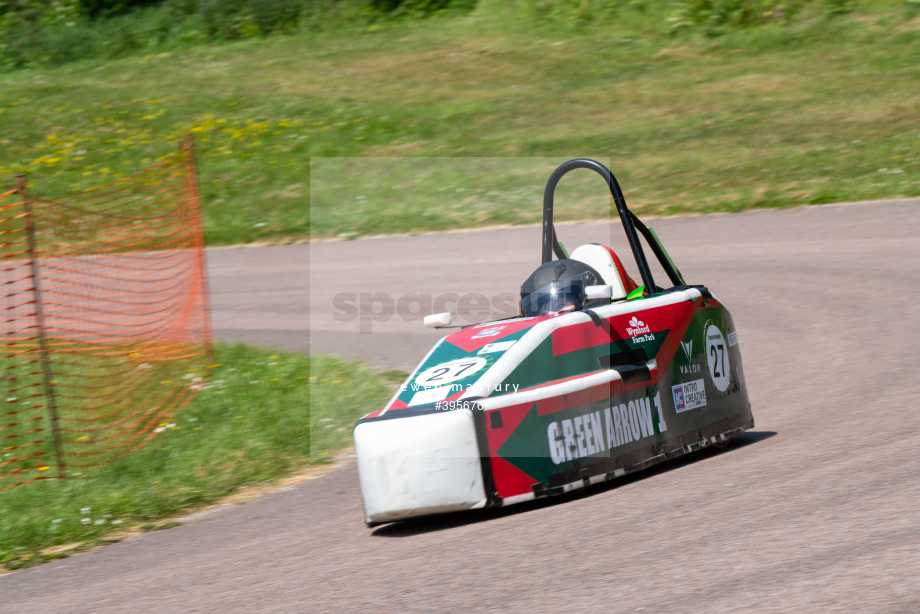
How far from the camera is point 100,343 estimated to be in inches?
496

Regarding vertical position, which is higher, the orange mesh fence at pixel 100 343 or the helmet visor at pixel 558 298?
the helmet visor at pixel 558 298

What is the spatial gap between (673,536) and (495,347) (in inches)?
61.8

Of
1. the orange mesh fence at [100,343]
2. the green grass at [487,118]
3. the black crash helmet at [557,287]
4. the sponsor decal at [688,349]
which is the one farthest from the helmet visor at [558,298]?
the green grass at [487,118]

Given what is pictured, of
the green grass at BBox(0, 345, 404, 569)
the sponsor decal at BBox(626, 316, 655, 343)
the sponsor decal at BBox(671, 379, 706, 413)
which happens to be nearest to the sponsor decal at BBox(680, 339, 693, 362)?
the sponsor decal at BBox(671, 379, 706, 413)

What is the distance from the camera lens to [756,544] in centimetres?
479

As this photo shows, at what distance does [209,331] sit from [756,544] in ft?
28.0

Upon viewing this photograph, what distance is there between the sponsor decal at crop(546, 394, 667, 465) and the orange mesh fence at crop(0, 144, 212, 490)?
13.8 ft

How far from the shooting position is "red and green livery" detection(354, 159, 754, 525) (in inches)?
226

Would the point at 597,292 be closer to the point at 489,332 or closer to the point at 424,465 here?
the point at 489,332

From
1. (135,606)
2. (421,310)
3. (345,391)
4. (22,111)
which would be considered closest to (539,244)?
(421,310)

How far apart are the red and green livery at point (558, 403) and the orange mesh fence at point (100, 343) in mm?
3659

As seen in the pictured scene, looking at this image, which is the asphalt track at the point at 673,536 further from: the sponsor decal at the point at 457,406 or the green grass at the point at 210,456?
the sponsor decal at the point at 457,406

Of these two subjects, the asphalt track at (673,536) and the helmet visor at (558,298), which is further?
the helmet visor at (558,298)

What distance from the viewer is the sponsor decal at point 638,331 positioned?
6.47 m
